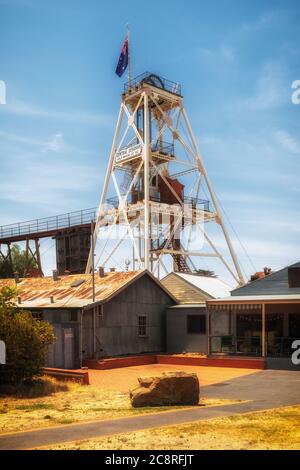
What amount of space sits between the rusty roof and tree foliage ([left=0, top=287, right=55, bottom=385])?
26.6 feet

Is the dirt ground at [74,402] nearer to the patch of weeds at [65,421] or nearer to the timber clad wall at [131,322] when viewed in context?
the patch of weeds at [65,421]

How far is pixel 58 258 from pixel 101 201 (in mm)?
8517

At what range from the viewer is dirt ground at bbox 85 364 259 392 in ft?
68.4

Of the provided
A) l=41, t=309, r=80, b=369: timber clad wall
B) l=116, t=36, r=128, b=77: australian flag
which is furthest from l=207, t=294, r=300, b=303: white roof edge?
l=116, t=36, r=128, b=77: australian flag

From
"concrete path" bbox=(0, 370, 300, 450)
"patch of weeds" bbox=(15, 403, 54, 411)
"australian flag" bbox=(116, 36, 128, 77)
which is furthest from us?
"australian flag" bbox=(116, 36, 128, 77)

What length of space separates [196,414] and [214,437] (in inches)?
116

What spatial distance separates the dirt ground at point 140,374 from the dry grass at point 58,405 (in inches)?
48.8

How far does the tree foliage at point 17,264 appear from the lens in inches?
2406

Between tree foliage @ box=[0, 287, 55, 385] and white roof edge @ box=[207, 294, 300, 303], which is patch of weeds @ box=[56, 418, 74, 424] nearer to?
tree foliage @ box=[0, 287, 55, 385]

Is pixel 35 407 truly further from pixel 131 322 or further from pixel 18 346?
pixel 131 322

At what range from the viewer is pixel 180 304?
109ft

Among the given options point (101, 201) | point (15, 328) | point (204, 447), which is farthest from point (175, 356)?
point (101, 201)

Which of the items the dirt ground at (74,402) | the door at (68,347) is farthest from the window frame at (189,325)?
the door at (68,347)
